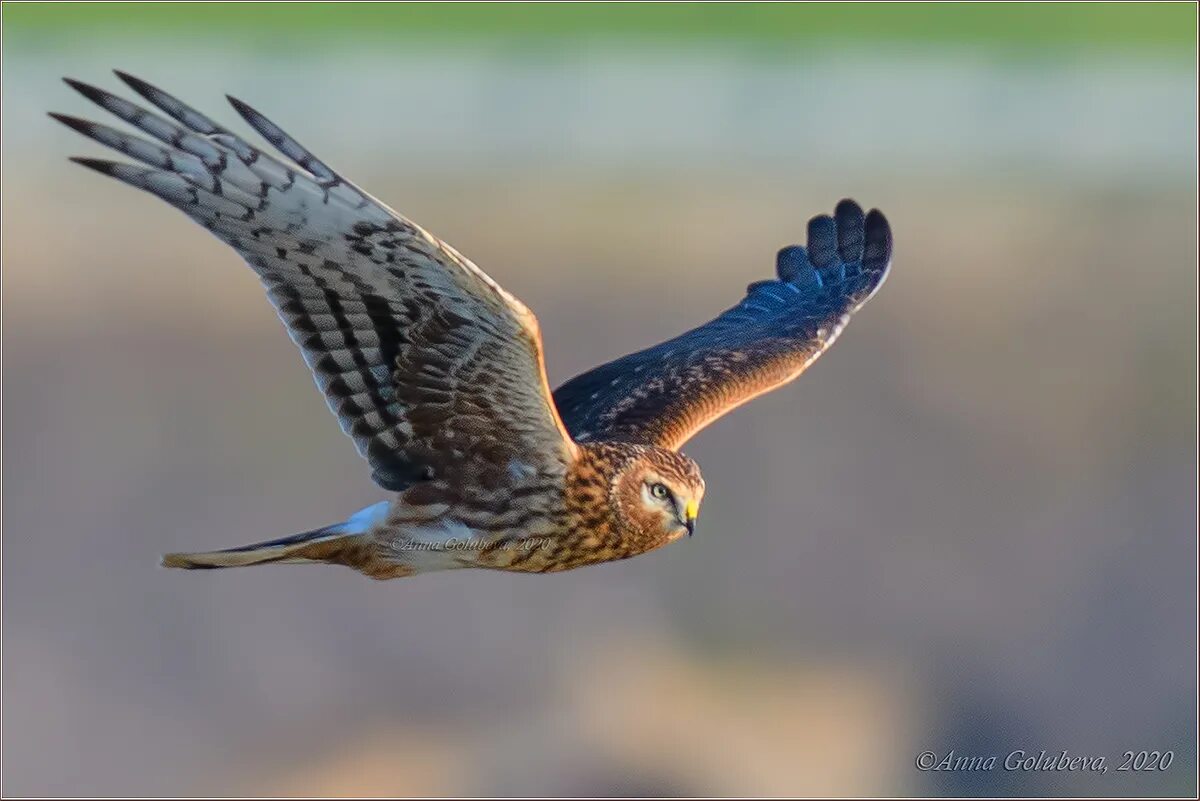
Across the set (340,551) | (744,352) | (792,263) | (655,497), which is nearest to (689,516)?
(655,497)

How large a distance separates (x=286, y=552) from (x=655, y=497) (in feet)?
3.98

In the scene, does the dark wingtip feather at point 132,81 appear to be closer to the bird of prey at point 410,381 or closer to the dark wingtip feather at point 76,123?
the bird of prey at point 410,381

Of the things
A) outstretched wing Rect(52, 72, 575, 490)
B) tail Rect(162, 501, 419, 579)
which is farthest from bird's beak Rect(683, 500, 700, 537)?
tail Rect(162, 501, 419, 579)

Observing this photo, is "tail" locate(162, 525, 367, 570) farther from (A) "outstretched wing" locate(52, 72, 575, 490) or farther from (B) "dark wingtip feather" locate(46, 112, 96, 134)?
(B) "dark wingtip feather" locate(46, 112, 96, 134)

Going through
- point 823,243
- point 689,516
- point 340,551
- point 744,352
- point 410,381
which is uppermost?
point 823,243

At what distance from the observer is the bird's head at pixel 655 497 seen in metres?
7.17

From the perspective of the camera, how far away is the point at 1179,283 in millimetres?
23750

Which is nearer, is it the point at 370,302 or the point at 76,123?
the point at 76,123

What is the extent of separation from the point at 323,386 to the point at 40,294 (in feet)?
45.1

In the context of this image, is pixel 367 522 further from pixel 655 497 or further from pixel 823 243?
pixel 823 243

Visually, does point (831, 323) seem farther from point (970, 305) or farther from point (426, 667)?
point (970, 305)

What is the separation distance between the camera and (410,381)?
6977 mm

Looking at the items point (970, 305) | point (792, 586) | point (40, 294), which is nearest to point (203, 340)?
point (40, 294)

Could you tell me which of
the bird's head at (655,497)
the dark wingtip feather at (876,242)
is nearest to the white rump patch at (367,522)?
the bird's head at (655,497)
